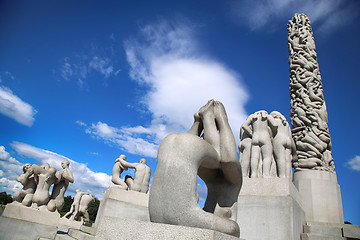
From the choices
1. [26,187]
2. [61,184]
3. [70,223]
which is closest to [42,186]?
[26,187]

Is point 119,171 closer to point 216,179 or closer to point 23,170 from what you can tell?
point 23,170

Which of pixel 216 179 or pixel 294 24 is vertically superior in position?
pixel 294 24

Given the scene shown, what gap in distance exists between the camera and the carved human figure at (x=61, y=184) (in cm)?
852

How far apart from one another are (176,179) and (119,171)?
27.7ft

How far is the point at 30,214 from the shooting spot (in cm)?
758

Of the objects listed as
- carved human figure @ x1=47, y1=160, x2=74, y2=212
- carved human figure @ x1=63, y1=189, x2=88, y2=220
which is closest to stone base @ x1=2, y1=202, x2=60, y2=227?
carved human figure @ x1=47, y1=160, x2=74, y2=212

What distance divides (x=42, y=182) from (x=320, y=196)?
33.3ft

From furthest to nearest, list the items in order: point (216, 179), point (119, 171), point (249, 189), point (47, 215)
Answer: point (119, 171) → point (47, 215) → point (249, 189) → point (216, 179)

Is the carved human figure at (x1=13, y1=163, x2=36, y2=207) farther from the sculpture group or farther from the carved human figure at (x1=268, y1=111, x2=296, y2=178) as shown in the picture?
the carved human figure at (x1=268, y1=111, x2=296, y2=178)

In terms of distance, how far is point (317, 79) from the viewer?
39.3ft

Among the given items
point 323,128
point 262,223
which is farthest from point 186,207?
point 323,128

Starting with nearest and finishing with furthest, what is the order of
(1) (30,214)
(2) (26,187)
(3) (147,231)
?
1. (3) (147,231)
2. (1) (30,214)
3. (2) (26,187)

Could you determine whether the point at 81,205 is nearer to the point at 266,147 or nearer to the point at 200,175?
the point at 266,147

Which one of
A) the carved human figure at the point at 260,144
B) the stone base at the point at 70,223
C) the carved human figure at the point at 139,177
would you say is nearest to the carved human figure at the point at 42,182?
the carved human figure at the point at 139,177
